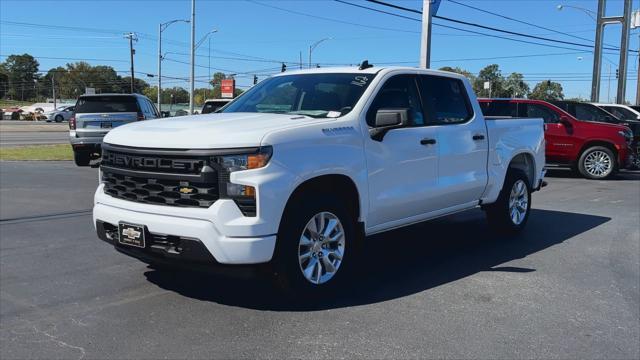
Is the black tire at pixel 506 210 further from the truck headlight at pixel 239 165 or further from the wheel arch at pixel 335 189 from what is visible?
the truck headlight at pixel 239 165

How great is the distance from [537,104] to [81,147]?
1181 centimetres

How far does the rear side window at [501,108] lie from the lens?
1432 cm

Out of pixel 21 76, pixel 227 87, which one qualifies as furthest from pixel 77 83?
pixel 227 87

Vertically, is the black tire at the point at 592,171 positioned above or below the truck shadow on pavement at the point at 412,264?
above

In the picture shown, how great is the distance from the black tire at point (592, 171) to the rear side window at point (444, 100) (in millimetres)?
9372

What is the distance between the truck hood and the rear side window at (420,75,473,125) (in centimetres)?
166

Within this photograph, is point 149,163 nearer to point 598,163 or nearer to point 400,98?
point 400,98

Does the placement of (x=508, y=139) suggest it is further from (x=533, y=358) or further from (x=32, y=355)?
(x=32, y=355)

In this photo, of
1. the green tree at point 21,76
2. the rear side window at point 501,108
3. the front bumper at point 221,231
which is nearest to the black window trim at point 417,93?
the front bumper at point 221,231

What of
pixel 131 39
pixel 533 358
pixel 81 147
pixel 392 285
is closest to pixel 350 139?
pixel 392 285

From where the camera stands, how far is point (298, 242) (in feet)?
14.5

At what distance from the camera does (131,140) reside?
14.8 feet

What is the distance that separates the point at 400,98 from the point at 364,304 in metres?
2.09

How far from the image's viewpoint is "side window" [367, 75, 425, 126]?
5.29 metres
